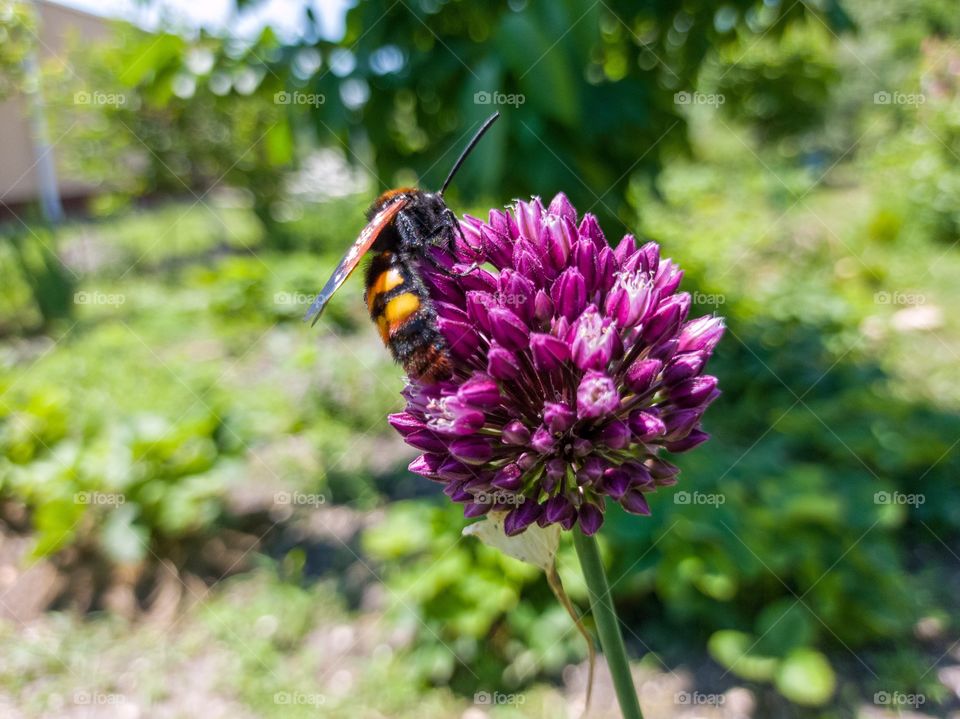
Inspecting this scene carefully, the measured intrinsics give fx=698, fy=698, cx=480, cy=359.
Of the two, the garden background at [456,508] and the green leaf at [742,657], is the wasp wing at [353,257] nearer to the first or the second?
the garden background at [456,508]

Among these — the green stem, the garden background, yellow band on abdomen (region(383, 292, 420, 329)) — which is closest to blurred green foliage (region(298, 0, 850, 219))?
the garden background

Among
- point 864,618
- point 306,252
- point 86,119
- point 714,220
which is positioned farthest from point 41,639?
point 86,119

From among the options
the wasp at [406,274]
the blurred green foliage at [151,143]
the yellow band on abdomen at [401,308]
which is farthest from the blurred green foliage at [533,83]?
the blurred green foliage at [151,143]

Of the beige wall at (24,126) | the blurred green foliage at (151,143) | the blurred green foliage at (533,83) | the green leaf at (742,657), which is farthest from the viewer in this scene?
the beige wall at (24,126)

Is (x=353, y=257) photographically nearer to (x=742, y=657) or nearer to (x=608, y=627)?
(x=608, y=627)

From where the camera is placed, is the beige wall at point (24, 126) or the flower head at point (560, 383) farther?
the beige wall at point (24, 126)

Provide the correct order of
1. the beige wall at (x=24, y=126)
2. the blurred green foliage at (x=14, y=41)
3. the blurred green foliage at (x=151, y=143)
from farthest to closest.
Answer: the beige wall at (x=24, y=126), the blurred green foliage at (x=151, y=143), the blurred green foliage at (x=14, y=41)

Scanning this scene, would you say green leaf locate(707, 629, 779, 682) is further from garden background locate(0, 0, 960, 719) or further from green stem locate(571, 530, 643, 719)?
green stem locate(571, 530, 643, 719)

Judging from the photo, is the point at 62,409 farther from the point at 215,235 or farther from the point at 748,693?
the point at 215,235
